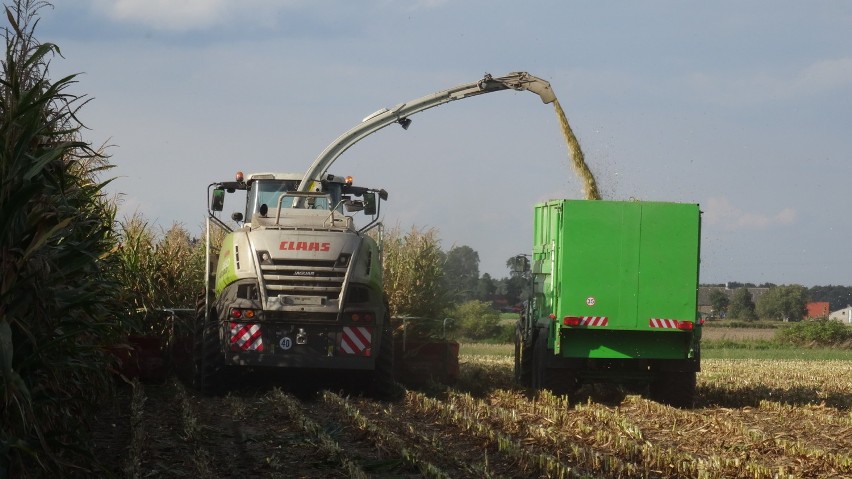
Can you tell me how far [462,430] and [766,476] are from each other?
3.50 meters

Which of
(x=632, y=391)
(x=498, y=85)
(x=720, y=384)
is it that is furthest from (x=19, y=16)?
(x=720, y=384)

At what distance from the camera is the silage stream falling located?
53.2 feet

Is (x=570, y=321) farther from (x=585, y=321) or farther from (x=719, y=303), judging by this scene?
(x=719, y=303)

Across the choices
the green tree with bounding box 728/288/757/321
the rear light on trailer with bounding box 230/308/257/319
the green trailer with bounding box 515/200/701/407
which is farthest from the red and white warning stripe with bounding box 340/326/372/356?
the green tree with bounding box 728/288/757/321

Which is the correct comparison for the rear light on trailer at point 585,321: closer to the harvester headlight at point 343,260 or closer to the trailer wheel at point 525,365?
the trailer wheel at point 525,365

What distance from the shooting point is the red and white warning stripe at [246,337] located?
13555mm

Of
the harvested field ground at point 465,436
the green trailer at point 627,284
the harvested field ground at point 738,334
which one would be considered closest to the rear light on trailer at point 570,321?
the green trailer at point 627,284

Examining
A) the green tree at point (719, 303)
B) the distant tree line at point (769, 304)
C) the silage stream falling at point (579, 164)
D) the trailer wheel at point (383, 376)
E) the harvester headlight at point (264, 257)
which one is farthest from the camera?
the distant tree line at point (769, 304)

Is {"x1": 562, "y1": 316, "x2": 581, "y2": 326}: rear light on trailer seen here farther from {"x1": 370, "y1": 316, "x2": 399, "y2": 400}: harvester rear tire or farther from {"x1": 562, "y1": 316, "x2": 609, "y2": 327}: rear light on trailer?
{"x1": 370, "y1": 316, "x2": 399, "y2": 400}: harvester rear tire

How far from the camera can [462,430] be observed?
440 inches

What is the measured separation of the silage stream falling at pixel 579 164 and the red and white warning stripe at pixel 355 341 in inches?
177

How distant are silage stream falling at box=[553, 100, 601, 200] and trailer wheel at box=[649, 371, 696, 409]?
3.05 meters

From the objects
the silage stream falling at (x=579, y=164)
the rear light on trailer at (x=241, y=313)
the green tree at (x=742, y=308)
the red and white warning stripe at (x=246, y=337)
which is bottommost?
the red and white warning stripe at (x=246, y=337)

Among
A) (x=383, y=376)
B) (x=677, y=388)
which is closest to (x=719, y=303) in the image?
(x=677, y=388)
